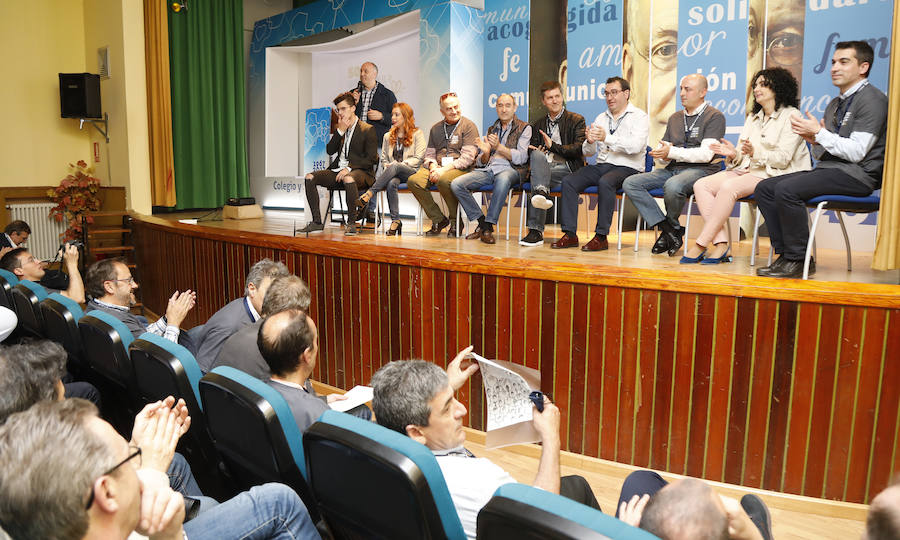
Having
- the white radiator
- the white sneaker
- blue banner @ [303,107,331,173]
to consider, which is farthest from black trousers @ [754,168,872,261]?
the white radiator

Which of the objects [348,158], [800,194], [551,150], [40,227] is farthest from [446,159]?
[40,227]

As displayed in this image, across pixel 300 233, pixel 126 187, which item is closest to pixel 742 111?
pixel 300 233

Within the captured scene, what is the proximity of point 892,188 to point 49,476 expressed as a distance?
311cm

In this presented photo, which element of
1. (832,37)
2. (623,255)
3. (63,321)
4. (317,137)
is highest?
(832,37)

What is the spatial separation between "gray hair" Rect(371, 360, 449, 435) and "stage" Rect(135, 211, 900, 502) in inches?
54.8

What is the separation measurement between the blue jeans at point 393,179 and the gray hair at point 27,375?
348 centimetres

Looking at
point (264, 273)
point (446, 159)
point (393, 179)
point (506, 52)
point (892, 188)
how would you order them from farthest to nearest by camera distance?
point (506, 52) < point (393, 179) < point (446, 159) < point (264, 273) < point (892, 188)

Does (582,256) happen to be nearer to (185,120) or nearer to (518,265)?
(518,265)

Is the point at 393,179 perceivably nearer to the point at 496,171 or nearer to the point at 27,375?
the point at 496,171

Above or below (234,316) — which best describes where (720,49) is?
above

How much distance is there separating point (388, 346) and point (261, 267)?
0.88 metres

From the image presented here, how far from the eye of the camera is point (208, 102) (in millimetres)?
8758

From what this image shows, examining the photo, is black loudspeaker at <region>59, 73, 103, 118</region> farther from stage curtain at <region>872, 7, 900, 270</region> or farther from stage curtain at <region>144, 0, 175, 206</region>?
stage curtain at <region>872, 7, 900, 270</region>

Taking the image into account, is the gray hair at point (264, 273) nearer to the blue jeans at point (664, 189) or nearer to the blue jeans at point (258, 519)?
the blue jeans at point (258, 519)
